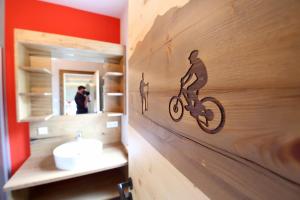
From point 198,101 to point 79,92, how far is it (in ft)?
5.37

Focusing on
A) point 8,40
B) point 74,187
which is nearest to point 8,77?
point 8,40

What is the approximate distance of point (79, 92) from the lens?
1.63m

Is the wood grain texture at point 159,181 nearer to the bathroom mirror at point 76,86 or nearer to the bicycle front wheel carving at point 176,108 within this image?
the bicycle front wheel carving at point 176,108

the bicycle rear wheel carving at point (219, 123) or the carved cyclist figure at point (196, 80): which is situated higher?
the carved cyclist figure at point (196, 80)

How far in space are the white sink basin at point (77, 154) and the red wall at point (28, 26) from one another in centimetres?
41

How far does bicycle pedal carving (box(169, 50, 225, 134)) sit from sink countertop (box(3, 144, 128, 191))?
4.09ft

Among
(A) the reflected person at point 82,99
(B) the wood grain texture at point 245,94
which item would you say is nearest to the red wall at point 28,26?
(A) the reflected person at point 82,99

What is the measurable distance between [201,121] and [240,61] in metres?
0.13

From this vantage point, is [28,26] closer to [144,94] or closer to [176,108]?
[144,94]

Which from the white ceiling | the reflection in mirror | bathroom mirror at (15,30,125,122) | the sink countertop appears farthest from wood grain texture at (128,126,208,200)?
the white ceiling

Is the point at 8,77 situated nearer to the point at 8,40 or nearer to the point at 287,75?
the point at 8,40

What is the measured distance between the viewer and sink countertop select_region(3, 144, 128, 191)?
1.07 meters

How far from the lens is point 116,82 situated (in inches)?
69.6

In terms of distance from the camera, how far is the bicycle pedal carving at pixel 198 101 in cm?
26
